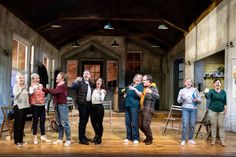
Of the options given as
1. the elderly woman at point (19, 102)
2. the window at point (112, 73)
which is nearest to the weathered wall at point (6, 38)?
the elderly woman at point (19, 102)

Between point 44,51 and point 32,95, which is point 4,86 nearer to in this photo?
point 32,95

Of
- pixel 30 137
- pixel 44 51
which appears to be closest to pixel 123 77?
pixel 44 51

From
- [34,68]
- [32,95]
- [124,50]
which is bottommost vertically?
[32,95]

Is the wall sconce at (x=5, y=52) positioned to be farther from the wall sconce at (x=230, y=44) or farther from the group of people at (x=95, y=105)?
the wall sconce at (x=230, y=44)

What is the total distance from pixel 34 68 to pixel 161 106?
8035 millimetres

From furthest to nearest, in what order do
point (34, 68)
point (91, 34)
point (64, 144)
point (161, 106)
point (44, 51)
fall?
point (161, 106)
point (91, 34)
point (44, 51)
point (34, 68)
point (64, 144)

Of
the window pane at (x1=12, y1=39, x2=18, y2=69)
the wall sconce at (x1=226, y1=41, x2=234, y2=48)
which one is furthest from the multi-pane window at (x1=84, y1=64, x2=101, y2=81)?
the wall sconce at (x1=226, y1=41, x2=234, y2=48)

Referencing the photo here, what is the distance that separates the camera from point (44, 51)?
1452 centimetres

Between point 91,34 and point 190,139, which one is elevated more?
point 91,34

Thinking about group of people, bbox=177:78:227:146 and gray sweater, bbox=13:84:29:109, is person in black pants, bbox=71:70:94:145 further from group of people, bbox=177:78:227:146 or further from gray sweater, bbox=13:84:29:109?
group of people, bbox=177:78:227:146

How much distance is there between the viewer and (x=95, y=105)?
6.46 metres

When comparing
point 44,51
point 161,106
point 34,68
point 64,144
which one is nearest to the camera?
point 64,144

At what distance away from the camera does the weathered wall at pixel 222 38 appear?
8430 millimetres

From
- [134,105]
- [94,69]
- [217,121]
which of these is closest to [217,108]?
[217,121]
